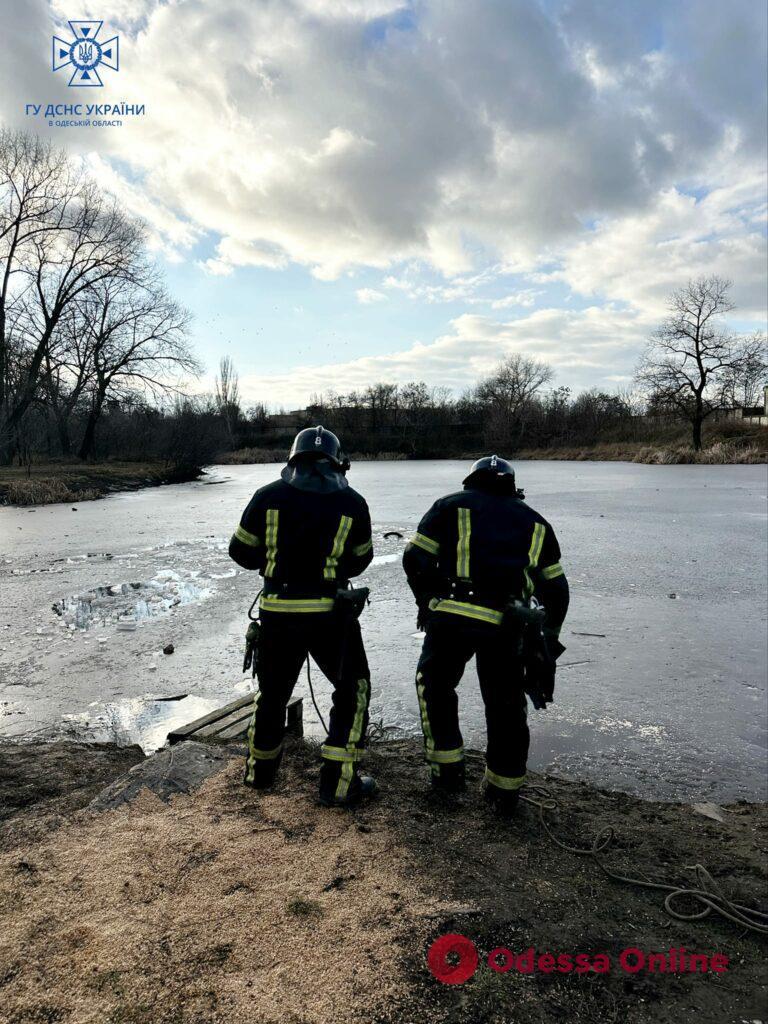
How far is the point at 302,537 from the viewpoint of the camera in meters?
3.14

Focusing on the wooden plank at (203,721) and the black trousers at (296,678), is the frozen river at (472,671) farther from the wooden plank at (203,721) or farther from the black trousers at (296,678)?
the black trousers at (296,678)

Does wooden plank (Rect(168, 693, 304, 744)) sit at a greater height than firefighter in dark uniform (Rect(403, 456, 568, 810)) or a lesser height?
lesser

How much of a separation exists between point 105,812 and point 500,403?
7286cm

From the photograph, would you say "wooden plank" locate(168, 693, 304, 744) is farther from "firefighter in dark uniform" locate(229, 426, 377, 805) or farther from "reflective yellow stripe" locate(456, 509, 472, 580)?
"reflective yellow stripe" locate(456, 509, 472, 580)

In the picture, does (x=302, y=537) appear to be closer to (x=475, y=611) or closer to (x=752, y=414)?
(x=475, y=611)

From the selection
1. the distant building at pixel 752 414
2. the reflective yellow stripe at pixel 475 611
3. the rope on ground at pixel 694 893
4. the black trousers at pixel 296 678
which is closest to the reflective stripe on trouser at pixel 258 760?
the black trousers at pixel 296 678

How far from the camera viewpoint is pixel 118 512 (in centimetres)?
1769

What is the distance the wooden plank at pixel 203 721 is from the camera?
380 cm

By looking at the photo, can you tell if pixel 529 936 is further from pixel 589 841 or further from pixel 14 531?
pixel 14 531

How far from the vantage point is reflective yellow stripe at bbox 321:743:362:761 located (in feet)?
10.2

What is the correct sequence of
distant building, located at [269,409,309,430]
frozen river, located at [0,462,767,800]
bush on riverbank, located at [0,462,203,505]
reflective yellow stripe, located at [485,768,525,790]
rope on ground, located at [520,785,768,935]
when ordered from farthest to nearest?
distant building, located at [269,409,309,430]
bush on riverbank, located at [0,462,203,505]
frozen river, located at [0,462,767,800]
reflective yellow stripe, located at [485,768,525,790]
rope on ground, located at [520,785,768,935]

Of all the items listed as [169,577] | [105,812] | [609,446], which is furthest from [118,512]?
[609,446]

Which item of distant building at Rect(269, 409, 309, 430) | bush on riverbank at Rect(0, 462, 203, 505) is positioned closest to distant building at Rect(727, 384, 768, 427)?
bush on riverbank at Rect(0, 462, 203, 505)

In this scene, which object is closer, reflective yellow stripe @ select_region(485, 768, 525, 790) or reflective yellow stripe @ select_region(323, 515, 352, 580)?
reflective yellow stripe @ select_region(485, 768, 525, 790)
